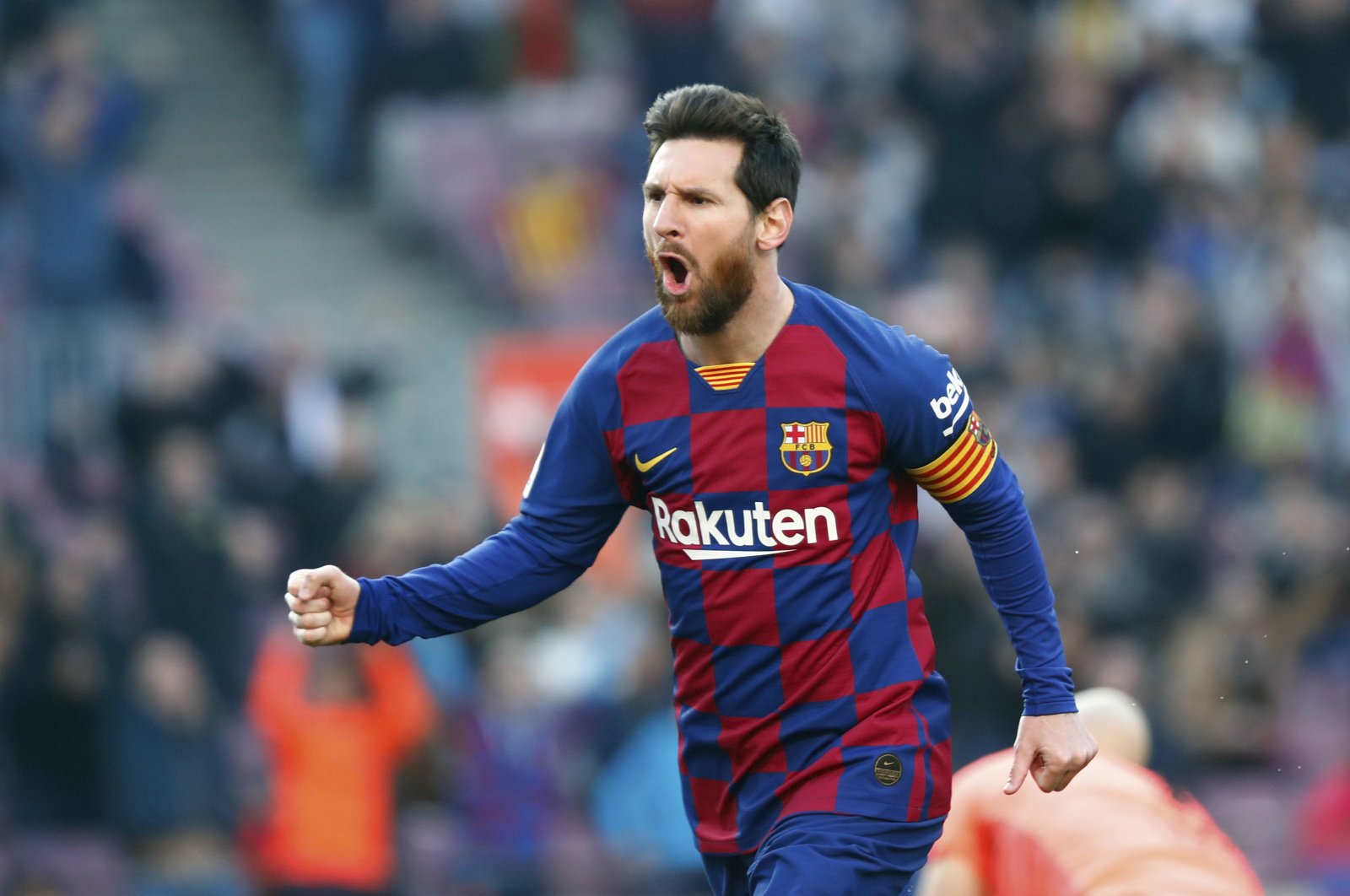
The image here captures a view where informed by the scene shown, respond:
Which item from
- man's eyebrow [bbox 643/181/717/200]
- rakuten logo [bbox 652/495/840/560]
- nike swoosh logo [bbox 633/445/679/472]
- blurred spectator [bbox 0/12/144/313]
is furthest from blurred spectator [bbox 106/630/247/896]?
man's eyebrow [bbox 643/181/717/200]

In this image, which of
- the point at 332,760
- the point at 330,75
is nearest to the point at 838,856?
the point at 332,760

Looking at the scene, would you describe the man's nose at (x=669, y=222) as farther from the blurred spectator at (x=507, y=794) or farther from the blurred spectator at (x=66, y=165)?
the blurred spectator at (x=66, y=165)

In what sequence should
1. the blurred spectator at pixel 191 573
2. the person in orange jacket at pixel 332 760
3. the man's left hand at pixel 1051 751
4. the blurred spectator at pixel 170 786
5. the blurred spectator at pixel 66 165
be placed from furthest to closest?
the blurred spectator at pixel 66 165 → the blurred spectator at pixel 191 573 → the blurred spectator at pixel 170 786 → the person in orange jacket at pixel 332 760 → the man's left hand at pixel 1051 751

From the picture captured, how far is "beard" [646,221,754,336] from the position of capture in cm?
439

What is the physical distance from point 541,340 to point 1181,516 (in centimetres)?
424

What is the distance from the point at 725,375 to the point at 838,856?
108 cm

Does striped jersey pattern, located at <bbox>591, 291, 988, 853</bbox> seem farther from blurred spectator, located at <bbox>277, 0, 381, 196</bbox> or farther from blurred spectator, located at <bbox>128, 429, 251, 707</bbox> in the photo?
blurred spectator, located at <bbox>277, 0, 381, 196</bbox>

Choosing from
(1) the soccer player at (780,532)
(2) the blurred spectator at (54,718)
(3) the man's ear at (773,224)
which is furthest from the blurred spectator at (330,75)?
(3) the man's ear at (773,224)

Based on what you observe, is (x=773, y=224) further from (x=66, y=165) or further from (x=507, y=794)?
(x=66, y=165)

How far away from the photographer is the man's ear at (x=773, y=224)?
445 centimetres

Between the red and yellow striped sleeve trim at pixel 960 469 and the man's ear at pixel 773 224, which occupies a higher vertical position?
the man's ear at pixel 773 224

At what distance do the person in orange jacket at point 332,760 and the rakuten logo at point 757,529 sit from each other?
5.35 meters

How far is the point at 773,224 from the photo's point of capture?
448cm

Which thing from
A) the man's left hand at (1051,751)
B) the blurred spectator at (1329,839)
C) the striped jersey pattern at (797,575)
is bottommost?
the blurred spectator at (1329,839)
